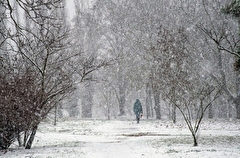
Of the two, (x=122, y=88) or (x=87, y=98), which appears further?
(x=87, y=98)

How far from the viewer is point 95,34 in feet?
116

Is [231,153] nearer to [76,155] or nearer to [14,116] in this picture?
[76,155]

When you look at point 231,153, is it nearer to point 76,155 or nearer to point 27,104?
point 76,155

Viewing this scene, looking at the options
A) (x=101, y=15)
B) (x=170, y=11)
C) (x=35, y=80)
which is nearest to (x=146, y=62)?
(x=170, y=11)

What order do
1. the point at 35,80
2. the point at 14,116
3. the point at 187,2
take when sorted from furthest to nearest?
the point at 187,2, the point at 35,80, the point at 14,116

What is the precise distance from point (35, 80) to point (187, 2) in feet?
69.4

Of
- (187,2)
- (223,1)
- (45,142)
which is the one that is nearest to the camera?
(45,142)

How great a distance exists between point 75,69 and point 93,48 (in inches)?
1038

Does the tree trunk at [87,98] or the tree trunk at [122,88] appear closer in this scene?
the tree trunk at [122,88]

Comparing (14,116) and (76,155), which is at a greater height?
(14,116)

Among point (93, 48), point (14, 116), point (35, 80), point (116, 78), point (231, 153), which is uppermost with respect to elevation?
point (93, 48)

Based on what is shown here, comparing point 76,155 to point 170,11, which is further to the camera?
point 170,11

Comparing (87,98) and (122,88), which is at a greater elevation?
(122,88)

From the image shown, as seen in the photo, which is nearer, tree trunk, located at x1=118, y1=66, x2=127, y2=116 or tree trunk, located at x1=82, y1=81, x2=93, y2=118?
tree trunk, located at x1=118, y1=66, x2=127, y2=116
